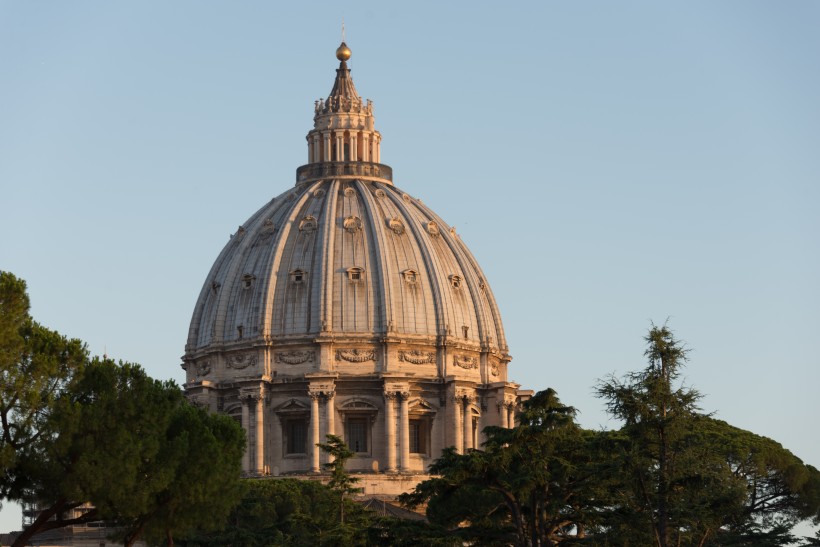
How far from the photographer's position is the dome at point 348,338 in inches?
4934

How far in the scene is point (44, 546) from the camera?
94188 millimetres

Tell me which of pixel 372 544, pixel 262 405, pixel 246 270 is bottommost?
pixel 372 544

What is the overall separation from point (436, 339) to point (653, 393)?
239 feet

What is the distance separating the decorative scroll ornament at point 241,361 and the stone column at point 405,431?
8631mm

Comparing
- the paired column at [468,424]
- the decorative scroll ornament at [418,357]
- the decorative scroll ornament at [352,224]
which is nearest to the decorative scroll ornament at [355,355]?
the decorative scroll ornament at [418,357]

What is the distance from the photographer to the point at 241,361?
12781 cm

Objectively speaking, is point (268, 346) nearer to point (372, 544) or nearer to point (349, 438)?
point (349, 438)

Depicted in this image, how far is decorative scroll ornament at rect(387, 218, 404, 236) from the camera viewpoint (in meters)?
130

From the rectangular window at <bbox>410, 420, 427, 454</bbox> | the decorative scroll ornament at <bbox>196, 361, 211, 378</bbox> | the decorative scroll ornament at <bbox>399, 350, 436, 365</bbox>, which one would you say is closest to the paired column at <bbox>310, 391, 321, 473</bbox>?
the decorative scroll ornament at <bbox>399, 350, 436, 365</bbox>

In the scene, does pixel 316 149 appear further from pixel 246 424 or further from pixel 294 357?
pixel 246 424

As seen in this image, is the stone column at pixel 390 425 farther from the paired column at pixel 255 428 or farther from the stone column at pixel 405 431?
the paired column at pixel 255 428

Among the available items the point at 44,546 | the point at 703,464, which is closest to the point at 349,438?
the point at 44,546

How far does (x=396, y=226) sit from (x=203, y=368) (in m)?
13.6

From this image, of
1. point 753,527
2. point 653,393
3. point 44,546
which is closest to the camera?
point 653,393
